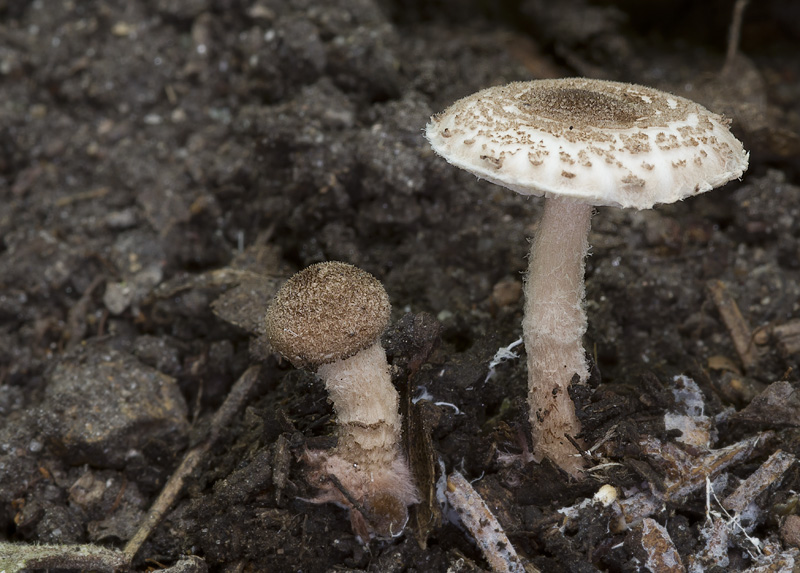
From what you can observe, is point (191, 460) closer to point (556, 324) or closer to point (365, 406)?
point (365, 406)

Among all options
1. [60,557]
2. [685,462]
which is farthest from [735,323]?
[60,557]

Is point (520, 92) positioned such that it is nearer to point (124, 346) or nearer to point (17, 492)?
point (124, 346)

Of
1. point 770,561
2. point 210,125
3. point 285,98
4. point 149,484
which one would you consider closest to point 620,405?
point 770,561

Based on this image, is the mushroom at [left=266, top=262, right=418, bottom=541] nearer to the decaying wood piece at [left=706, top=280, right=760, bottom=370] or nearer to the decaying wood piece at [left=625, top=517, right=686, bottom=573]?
the decaying wood piece at [left=625, top=517, right=686, bottom=573]

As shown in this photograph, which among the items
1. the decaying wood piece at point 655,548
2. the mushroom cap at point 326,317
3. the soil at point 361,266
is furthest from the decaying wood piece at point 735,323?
the mushroom cap at point 326,317

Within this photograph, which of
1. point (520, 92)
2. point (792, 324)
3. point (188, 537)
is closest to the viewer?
point (520, 92)

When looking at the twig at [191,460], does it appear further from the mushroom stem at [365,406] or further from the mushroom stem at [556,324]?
the mushroom stem at [556,324]
